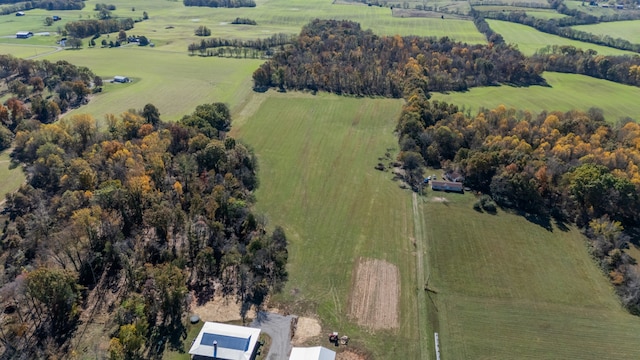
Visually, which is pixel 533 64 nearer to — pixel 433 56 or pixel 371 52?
pixel 433 56

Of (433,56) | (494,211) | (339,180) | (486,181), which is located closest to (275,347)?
(339,180)

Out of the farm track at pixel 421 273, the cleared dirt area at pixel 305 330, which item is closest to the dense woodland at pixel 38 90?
the cleared dirt area at pixel 305 330

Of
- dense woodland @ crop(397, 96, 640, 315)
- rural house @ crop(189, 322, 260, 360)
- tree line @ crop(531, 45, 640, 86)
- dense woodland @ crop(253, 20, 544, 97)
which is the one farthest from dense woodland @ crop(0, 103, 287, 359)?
tree line @ crop(531, 45, 640, 86)

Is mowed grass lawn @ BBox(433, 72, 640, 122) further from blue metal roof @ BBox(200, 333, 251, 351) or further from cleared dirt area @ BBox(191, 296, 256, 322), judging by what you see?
blue metal roof @ BBox(200, 333, 251, 351)

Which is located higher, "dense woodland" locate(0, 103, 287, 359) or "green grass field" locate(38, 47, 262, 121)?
"green grass field" locate(38, 47, 262, 121)

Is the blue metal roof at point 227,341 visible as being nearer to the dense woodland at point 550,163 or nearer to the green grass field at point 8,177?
the dense woodland at point 550,163

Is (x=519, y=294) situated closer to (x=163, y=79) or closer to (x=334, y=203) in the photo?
(x=334, y=203)
